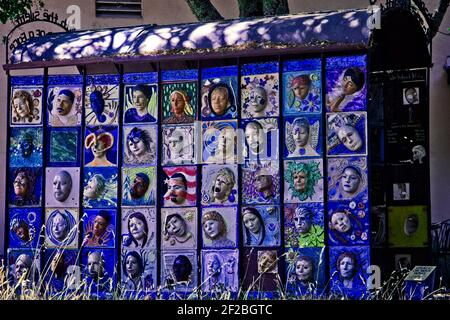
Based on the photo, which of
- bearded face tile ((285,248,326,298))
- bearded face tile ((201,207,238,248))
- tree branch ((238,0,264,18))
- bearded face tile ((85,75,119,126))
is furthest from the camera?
tree branch ((238,0,264,18))

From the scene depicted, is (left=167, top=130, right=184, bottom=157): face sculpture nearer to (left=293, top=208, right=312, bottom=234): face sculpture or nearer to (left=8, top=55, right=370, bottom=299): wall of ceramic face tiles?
(left=8, top=55, right=370, bottom=299): wall of ceramic face tiles

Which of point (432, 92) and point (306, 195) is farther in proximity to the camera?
point (432, 92)

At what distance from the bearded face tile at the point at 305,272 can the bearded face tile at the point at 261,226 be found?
233 millimetres

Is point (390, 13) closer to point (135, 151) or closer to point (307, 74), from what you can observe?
point (307, 74)

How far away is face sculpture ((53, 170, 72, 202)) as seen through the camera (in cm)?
1014

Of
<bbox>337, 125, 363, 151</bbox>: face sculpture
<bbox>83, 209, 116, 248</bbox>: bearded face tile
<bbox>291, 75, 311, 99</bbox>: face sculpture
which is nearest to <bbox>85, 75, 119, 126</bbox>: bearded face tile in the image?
<bbox>83, 209, 116, 248</bbox>: bearded face tile

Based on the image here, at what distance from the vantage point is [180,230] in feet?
32.0

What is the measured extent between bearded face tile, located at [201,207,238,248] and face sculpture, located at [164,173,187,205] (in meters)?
0.31

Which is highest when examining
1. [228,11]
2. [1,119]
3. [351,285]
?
[228,11]

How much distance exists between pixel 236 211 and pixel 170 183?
0.74 meters

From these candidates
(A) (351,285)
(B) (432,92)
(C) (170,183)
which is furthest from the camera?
(B) (432,92)

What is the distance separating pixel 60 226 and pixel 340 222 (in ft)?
9.51

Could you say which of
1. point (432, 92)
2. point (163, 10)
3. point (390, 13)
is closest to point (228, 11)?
point (163, 10)

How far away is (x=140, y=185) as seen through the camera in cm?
991
